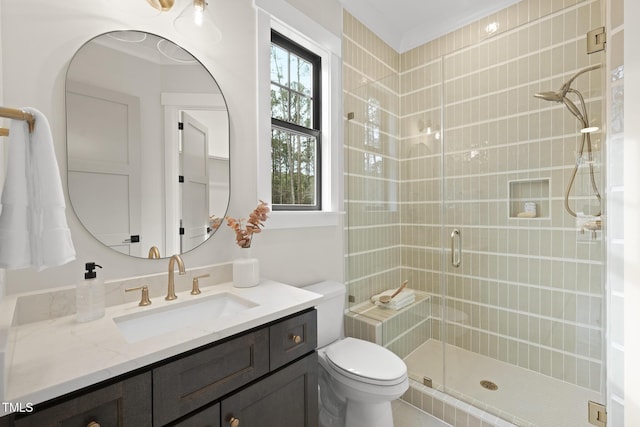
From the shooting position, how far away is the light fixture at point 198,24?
1279 millimetres

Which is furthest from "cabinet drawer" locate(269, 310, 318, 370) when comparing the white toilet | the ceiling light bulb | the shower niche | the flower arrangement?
the shower niche

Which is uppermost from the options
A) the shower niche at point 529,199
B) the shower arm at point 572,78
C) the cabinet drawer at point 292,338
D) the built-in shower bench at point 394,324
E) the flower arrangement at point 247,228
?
the shower arm at point 572,78

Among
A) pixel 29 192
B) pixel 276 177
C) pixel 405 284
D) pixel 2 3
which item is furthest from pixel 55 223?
pixel 405 284

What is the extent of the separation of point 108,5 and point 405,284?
254 cm

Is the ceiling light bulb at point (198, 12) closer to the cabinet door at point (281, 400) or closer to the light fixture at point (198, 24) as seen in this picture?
the light fixture at point (198, 24)

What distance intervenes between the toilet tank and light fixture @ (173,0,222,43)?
1.50 metres

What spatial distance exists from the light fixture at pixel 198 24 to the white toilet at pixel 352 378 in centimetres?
140

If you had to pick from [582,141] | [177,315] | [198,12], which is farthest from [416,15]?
[177,315]

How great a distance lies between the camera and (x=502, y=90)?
205cm

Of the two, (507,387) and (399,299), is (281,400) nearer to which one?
(399,299)

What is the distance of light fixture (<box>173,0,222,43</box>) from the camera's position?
1.28 meters

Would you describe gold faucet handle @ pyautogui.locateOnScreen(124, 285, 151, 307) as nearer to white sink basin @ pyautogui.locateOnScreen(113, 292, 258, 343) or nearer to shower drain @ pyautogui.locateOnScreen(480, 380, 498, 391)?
white sink basin @ pyautogui.locateOnScreen(113, 292, 258, 343)

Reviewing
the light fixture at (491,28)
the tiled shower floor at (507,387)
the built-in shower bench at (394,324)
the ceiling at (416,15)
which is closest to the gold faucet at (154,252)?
the built-in shower bench at (394,324)

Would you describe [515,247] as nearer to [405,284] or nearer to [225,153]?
[405,284]
